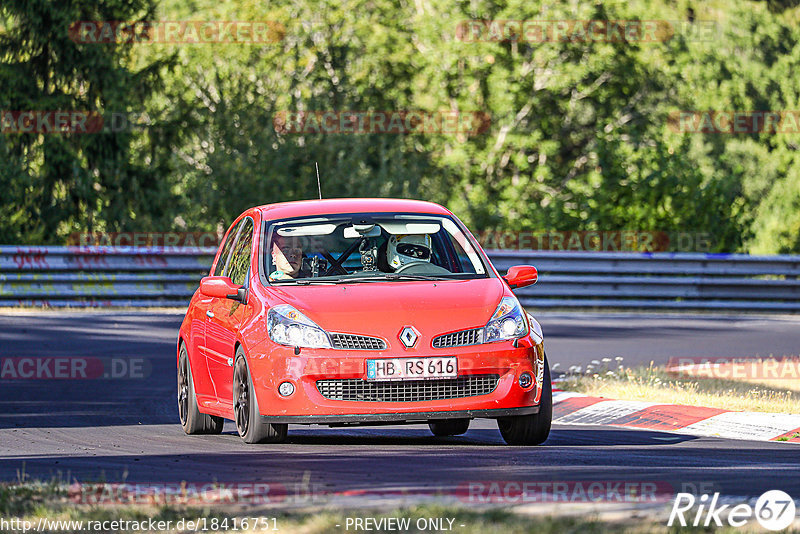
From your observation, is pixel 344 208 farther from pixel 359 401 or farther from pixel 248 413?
pixel 359 401

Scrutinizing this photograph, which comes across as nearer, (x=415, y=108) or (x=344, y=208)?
(x=344, y=208)

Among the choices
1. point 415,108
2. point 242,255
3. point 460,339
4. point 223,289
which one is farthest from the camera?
point 415,108

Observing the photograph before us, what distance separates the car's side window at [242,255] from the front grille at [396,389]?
149 centimetres

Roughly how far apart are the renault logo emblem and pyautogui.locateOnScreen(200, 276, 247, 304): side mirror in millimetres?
1301

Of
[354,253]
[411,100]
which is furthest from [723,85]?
[354,253]

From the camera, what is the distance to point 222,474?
787cm

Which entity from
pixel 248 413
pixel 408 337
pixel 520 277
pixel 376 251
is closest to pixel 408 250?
pixel 376 251

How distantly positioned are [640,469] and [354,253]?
3.07 metres

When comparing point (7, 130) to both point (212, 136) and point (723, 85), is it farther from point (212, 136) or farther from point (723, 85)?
point (723, 85)

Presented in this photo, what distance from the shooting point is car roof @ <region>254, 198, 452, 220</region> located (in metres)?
10.6

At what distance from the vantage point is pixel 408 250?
410 inches

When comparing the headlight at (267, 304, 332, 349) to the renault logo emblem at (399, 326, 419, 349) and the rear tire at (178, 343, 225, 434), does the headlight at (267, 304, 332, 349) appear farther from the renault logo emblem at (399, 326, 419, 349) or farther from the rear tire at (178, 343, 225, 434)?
the rear tire at (178, 343, 225, 434)

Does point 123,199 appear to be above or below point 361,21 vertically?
below

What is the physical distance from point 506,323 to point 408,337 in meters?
0.67
